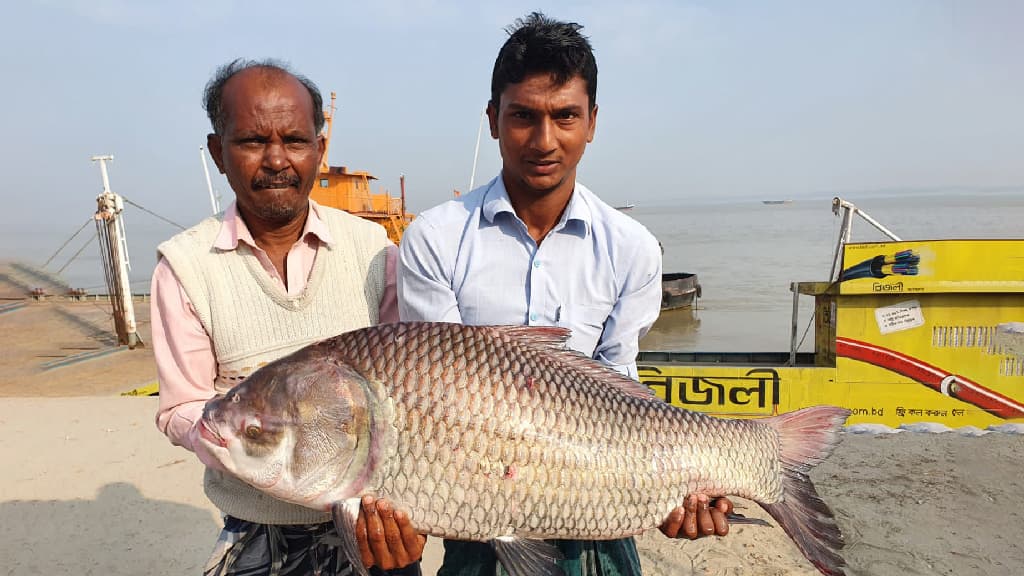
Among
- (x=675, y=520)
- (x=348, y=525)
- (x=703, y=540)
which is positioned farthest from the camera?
(x=703, y=540)

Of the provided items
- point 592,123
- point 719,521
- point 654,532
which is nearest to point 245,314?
point 592,123

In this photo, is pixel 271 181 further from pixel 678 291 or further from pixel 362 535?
pixel 678 291

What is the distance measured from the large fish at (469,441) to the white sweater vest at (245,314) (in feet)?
1.12

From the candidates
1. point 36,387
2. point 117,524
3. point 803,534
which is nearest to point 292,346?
point 803,534

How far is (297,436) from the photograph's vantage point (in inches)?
73.4

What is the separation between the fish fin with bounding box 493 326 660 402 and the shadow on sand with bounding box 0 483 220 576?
3.24m

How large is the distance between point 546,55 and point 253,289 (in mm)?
1392

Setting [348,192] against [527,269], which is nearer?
[527,269]

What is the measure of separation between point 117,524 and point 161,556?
2.03 ft

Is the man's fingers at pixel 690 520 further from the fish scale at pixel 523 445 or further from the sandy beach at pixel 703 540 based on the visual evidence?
the sandy beach at pixel 703 540

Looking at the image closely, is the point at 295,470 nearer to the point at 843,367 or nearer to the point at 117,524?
the point at 117,524

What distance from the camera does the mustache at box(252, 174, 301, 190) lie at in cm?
222

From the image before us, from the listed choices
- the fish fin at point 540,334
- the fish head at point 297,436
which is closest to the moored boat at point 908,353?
the fish fin at point 540,334

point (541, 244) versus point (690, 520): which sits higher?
point (541, 244)
